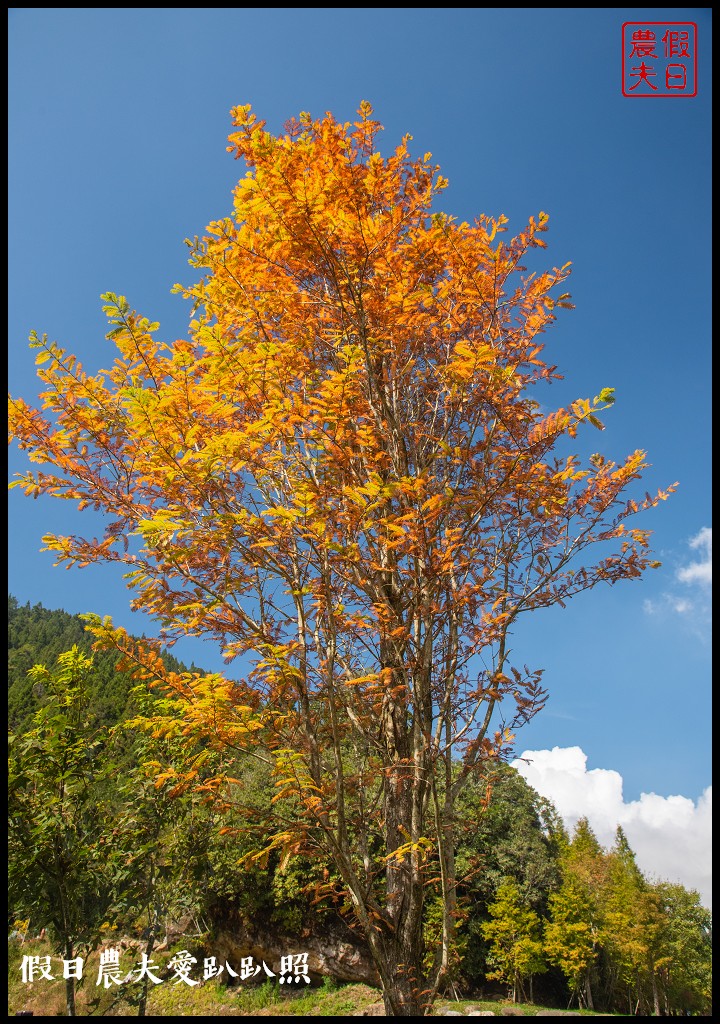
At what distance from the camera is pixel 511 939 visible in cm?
1781

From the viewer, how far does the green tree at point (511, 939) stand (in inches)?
674

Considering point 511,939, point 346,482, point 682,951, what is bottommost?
point 682,951

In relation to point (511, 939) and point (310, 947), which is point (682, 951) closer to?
point (511, 939)

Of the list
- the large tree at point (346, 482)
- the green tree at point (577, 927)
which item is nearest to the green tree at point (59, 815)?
the large tree at point (346, 482)

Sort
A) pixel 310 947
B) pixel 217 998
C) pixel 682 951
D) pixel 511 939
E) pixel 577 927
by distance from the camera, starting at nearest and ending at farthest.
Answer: pixel 217 998 < pixel 310 947 < pixel 511 939 < pixel 577 927 < pixel 682 951

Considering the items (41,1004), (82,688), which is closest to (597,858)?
(41,1004)

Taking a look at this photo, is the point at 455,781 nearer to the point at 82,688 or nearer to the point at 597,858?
the point at 82,688

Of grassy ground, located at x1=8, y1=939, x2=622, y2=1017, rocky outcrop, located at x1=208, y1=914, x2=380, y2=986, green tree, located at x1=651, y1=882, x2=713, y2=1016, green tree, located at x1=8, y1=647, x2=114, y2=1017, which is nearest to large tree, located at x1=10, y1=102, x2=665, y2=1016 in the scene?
green tree, located at x1=8, y1=647, x2=114, y2=1017

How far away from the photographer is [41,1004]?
11.6 meters

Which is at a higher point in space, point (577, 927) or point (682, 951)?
point (577, 927)

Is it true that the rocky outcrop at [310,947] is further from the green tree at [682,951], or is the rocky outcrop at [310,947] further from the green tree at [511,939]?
the green tree at [682,951]

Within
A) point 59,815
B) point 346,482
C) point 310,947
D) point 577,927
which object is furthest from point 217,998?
point 346,482

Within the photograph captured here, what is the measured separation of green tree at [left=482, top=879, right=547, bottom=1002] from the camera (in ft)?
56.2

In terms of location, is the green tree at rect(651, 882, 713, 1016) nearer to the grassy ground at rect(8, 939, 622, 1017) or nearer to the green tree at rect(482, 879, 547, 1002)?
the green tree at rect(482, 879, 547, 1002)
